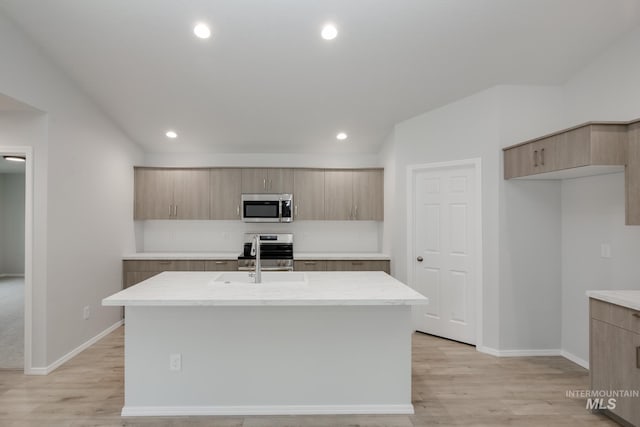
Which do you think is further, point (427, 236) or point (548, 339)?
point (427, 236)

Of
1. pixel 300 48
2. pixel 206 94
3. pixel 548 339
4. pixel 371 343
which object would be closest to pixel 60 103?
pixel 206 94

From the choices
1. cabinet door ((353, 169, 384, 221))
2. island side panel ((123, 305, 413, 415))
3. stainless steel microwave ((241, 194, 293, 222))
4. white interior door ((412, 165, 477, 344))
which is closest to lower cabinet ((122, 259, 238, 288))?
stainless steel microwave ((241, 194, 293, 222))

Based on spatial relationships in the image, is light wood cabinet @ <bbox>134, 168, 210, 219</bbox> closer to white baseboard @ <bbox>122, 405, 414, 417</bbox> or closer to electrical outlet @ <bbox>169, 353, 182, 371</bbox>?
electrical outlet @ <bbox>169, 353, 182, 371</bbox>

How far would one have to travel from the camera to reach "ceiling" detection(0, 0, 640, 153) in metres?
2.84

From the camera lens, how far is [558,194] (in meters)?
3.71

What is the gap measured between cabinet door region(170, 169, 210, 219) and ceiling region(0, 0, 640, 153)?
822 mm

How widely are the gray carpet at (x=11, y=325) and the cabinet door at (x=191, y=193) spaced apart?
2189mm

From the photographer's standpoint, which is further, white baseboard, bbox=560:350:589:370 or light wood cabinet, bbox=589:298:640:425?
white baseboard, bbox=560:350:589:370

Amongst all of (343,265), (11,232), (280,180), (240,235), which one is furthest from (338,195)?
(11,232)

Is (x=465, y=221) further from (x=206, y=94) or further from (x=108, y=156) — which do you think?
(x=108, y=156)

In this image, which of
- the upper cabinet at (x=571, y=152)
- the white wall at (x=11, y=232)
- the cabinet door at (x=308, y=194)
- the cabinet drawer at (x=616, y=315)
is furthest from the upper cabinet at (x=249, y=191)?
the white wall at (x=11, y=232)

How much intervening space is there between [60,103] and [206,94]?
134 centimetres

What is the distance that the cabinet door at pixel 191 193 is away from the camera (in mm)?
5168

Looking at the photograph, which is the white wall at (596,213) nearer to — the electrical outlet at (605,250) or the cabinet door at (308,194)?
the electrical outlet at (605,250)
